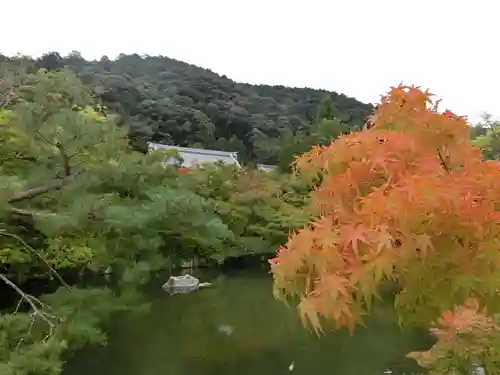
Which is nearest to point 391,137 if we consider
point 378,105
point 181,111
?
point 378,105

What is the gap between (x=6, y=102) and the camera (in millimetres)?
4480

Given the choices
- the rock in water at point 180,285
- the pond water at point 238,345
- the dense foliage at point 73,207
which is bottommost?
the rock in water at point 180,285

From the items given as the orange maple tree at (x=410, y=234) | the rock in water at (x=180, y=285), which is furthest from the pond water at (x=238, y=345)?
the orange maple tree at (x=410, y=234)

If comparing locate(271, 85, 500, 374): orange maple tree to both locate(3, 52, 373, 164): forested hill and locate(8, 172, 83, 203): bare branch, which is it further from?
locate(3, 52, 373, 164): forested hill

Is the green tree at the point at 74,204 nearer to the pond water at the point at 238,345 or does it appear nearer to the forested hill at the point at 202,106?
the pond water at the point at 238,345

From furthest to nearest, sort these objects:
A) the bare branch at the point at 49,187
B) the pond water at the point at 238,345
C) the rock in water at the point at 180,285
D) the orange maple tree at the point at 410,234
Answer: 1. the rock in water at the point at 180,285
2. the pond water at the point at 238,345
3. the bare branch at the point at 49,187
4. the orange maple tree at the point at 410,234

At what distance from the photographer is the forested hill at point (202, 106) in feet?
86.2

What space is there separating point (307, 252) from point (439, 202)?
65 cm

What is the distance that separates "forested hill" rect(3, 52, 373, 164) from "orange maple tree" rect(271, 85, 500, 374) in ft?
60.7

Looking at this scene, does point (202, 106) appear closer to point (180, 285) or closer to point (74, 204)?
point (180, 285)

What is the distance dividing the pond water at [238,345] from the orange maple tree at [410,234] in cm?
275

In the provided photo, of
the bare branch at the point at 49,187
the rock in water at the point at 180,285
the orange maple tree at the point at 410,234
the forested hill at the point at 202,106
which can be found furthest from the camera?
the forested hill at the point at 202,106

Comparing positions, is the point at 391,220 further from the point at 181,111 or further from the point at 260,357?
the point at 181,111

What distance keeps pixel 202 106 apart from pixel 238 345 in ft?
84.2
